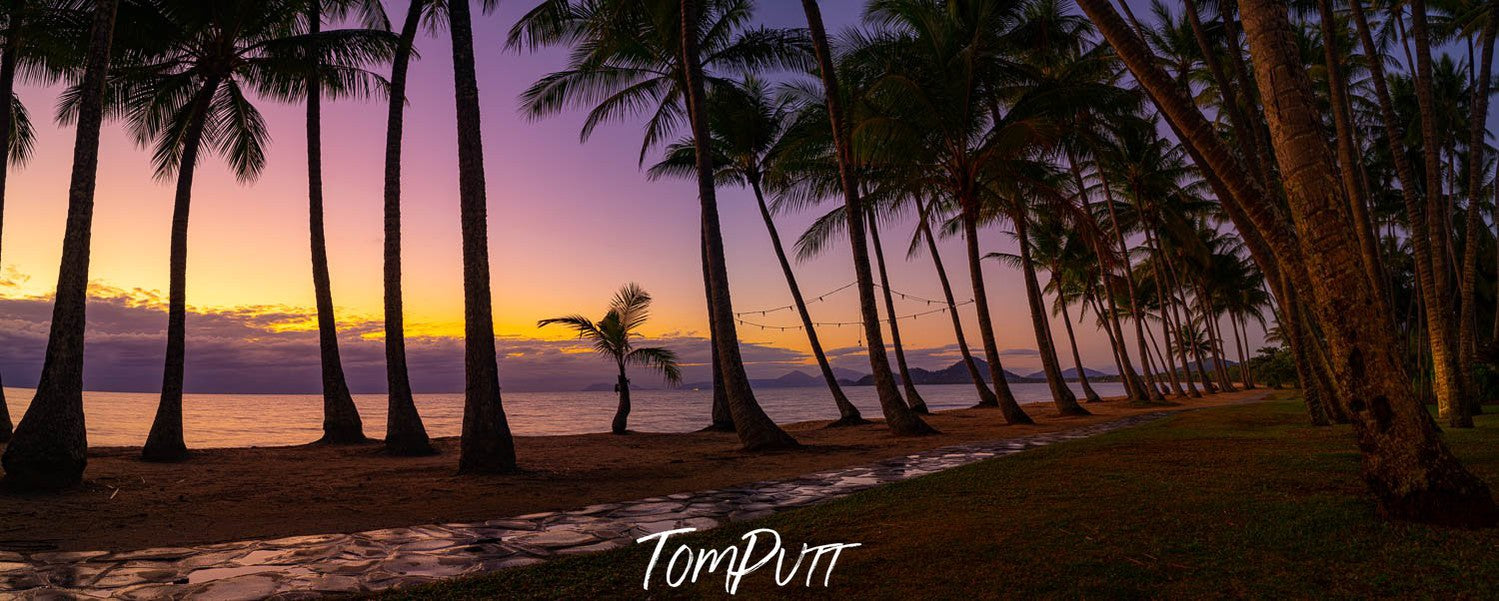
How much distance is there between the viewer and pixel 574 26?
15562mm

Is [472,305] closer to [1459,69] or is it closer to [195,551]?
[195,551]

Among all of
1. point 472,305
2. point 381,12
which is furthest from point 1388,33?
point 381,12

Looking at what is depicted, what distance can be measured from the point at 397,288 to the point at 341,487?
16.5ft

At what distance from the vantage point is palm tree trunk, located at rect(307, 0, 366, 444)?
43.5ft

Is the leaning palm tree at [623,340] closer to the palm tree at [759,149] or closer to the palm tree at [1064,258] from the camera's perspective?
the palm tree at [759,149]

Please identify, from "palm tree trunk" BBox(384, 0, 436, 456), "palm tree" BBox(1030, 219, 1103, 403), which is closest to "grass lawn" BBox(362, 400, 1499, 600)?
"palm tree trunk" BBox(384, 0, 436, 456)

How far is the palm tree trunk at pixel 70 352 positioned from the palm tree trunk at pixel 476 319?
12.5 ft

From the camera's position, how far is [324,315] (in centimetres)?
1323

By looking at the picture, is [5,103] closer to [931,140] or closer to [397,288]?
[397,288]

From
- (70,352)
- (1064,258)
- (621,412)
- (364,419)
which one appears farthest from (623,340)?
(364,419)

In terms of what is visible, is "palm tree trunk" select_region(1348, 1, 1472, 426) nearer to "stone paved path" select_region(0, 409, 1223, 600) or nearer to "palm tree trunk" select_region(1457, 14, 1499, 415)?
A: "palm tree trunk" select_region(1457, 14, 1499, 415)

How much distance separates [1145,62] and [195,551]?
748 cm

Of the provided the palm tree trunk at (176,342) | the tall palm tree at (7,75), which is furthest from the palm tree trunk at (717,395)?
the tall palm tree at (7,75)

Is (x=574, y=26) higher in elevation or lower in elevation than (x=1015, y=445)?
higher
